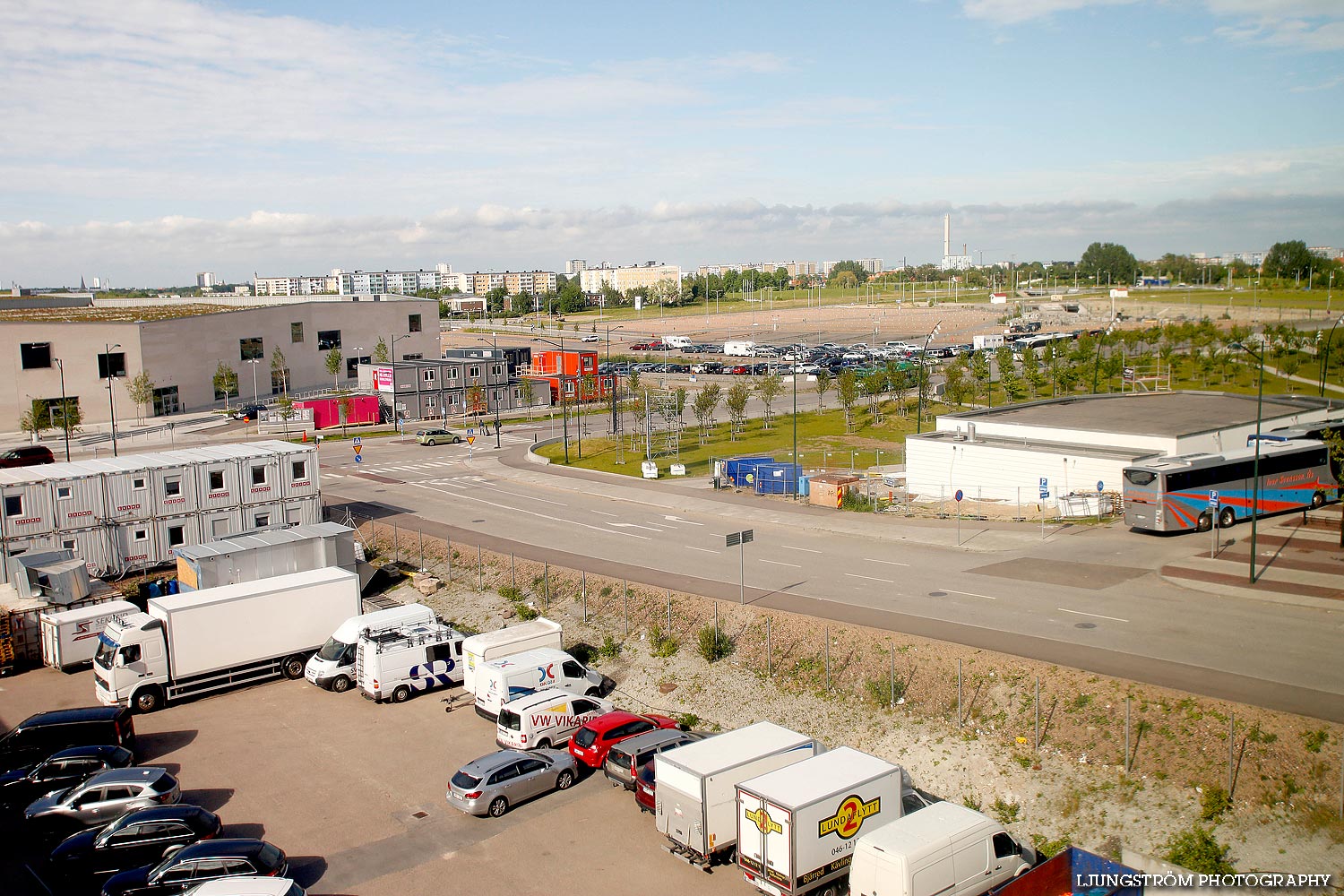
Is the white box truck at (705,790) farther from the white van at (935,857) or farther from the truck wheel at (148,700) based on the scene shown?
the truck wheel at (148,700)

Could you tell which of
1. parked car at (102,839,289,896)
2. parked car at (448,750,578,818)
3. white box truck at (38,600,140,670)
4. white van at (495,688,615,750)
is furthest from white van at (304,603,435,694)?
parked car at (102,839,289,896)

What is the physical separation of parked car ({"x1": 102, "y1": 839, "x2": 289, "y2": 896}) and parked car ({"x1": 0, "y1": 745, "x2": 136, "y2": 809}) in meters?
4.81

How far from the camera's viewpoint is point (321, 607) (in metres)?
27.5

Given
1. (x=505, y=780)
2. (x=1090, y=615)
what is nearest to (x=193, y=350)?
(x=505, y=780)

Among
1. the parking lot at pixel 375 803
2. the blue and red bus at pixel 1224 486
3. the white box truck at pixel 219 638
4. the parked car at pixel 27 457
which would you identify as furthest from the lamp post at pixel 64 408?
the blue and red bus at pixel 1224 486

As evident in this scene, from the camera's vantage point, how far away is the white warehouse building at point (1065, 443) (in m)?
39.3

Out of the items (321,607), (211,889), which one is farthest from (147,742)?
(211,889)

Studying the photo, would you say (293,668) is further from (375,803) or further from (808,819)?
(808,819)

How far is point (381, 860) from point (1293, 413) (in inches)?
1814

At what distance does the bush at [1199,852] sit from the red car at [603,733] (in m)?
10.2

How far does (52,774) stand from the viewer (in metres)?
19.9

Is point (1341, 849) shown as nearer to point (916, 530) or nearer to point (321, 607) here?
point (916, 530)

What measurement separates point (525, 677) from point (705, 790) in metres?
7.84

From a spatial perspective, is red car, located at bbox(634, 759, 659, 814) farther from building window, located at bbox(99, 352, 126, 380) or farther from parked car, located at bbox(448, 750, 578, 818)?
building window, located at bbox(99, 352, 126, 380)
